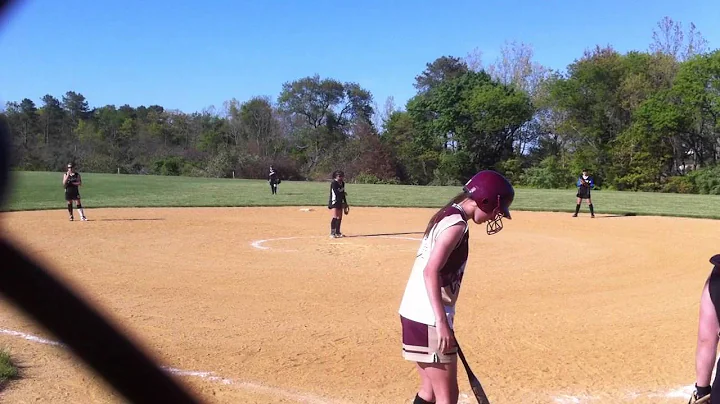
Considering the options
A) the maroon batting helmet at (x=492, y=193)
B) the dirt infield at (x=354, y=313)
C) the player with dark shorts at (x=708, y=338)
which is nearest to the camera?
the maroon batting helmet at (x=492, y=193)

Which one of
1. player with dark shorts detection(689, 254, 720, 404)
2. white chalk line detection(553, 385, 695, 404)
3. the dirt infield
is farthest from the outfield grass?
player with dark shorts detection(689, 254, 720, 404)

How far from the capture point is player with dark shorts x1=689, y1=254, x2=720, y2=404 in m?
3.97

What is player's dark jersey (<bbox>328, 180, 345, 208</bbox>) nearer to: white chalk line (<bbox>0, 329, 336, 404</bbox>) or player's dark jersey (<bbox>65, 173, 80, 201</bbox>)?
player's dark jersey (<bbox>65, 173, 80, 201</bbox>)

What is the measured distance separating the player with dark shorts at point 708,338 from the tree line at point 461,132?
161 feet

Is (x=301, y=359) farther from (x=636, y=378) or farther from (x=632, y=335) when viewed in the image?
(x=632, y=335)

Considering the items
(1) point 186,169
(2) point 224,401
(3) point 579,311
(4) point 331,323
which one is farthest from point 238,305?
(1) point 186,169

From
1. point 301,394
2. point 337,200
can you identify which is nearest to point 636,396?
point 301,394

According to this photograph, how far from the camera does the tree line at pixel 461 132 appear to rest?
56.8 m

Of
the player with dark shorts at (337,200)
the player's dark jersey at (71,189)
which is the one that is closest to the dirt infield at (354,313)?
the player with dark shorts at (337,200)

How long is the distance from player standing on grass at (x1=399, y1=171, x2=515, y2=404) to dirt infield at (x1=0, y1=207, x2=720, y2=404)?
149cm

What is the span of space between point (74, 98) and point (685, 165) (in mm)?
77218

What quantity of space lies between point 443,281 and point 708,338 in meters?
1.83

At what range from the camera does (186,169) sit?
64.3 m

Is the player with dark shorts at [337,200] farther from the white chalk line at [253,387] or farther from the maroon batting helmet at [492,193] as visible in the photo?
the maroon batting helmet at [492,193]
